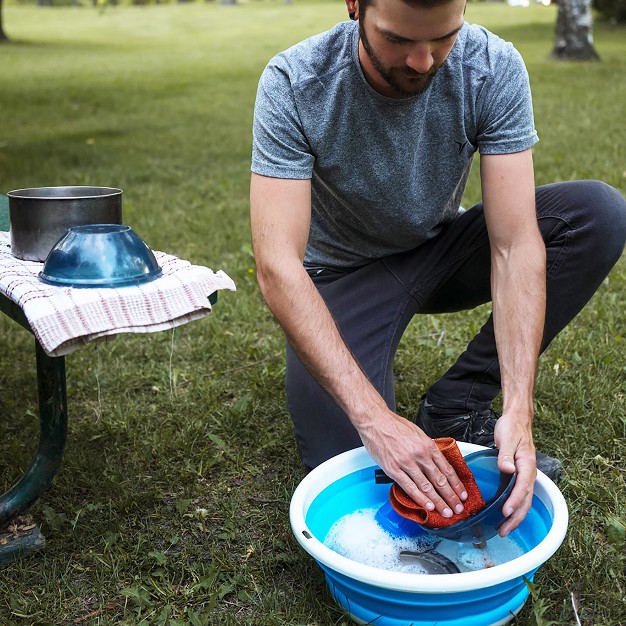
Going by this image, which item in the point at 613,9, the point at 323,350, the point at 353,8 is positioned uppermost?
the point at 353,8

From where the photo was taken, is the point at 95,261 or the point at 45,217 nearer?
the point at 95,261

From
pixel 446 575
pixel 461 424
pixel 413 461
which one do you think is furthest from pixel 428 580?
pixel 461 424

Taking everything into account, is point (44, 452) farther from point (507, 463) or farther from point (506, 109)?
point (506, 109)

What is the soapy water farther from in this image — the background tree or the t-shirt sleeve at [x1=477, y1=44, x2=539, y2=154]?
the background tree

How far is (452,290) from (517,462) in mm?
828

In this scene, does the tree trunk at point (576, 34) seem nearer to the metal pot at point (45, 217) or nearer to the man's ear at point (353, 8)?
the man's ear at point (353, 8)

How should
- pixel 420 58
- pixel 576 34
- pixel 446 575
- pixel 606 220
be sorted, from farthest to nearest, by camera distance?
pixel 576 34 → pixel 606 220 → pixel 420 58 → pixel 446 575

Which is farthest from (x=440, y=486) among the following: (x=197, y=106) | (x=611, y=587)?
(x=197, y=106)

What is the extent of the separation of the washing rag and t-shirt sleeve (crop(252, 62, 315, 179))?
14.0 inches

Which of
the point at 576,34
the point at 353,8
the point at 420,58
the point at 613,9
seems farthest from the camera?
the point at 613,9

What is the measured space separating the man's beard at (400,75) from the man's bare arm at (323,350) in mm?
298

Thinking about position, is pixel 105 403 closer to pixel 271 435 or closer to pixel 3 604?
pixel 271 435

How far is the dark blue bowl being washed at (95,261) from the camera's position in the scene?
1.64 metres

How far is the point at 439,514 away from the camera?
1.75 meters
